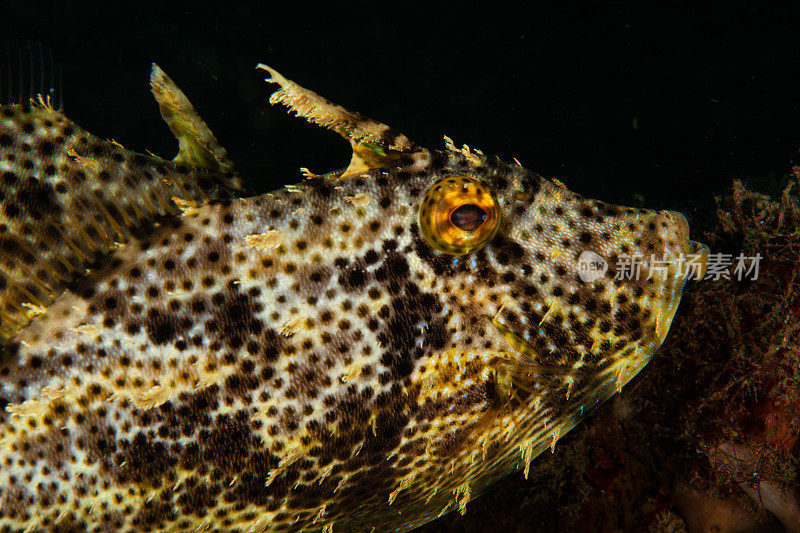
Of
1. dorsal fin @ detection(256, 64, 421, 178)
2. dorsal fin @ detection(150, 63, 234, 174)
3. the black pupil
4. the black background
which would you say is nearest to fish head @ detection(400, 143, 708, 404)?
the black pupil

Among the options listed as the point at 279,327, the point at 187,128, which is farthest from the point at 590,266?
the point at 187,128

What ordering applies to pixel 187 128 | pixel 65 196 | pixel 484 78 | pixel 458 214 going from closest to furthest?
pixel 458 214, pixel 65 196, pixel 187 128, pixel 484 78

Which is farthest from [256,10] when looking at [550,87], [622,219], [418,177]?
[622,219]

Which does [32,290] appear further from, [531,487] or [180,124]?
[531,487]

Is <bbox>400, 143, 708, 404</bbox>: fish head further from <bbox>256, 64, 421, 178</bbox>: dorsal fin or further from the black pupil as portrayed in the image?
<bbox>256, 64, 421, 178</bbox>: dorsal fin

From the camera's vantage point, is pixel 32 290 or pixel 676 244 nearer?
pixel 32 290

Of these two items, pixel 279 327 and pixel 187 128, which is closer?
pixel 279 327
